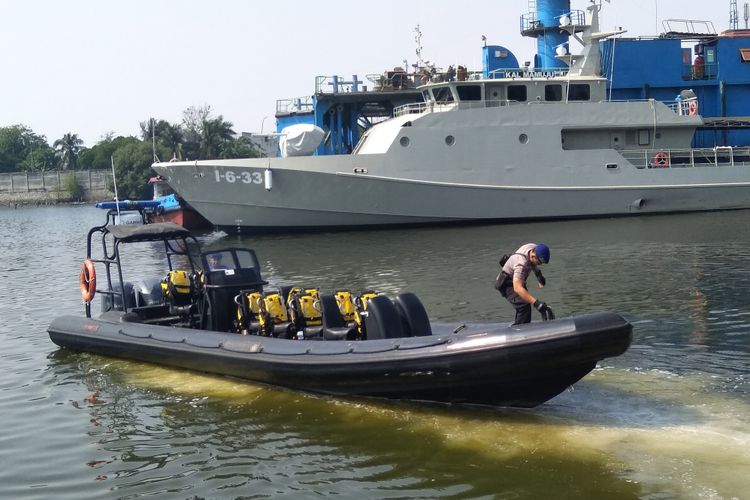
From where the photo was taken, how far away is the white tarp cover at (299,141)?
30.1 meters

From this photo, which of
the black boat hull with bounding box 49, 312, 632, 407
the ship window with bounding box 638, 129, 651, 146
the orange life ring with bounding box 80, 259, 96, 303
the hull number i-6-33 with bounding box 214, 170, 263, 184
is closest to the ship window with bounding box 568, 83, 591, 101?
the ship window with bounding box 638, 129, 651, 146

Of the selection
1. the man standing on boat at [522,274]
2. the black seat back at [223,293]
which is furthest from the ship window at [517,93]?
the man standing on boat at [522,274]

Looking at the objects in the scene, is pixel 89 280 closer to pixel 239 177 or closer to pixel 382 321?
pixel 382 321

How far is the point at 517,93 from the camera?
30109mm

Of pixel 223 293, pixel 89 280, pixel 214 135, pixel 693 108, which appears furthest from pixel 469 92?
pixel 214 135

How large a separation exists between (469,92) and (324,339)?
2143 centimetres

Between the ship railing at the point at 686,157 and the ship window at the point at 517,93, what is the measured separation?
4.36 meters

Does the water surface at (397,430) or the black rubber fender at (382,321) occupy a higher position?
the black rubber fender at (382,321)

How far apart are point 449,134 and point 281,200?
6.24 m

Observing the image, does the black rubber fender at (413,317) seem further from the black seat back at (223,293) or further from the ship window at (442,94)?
the ship window at (442,94)

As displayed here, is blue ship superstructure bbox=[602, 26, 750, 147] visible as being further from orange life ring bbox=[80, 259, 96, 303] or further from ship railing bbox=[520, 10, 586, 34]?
orange life ring bbox=[80, 259, 96, 303]

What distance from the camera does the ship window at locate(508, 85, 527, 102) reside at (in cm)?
3002

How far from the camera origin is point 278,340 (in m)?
9.41

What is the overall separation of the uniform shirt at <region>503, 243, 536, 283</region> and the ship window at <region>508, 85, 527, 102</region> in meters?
21.9
